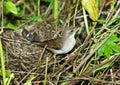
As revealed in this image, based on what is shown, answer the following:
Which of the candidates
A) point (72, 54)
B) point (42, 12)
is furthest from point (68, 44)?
point (42, 12)

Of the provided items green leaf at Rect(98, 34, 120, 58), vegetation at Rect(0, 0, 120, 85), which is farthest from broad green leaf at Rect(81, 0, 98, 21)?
green leaf at Rect(98, 34, 120, 58)

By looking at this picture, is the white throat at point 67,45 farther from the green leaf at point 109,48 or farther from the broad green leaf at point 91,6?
the green leaf at point 109,48

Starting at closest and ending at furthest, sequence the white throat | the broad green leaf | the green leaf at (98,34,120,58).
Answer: the green leaf at (98,34,120,58)
the broad green leaf
the white throat

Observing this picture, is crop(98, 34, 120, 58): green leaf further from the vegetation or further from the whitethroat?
the whitethroat

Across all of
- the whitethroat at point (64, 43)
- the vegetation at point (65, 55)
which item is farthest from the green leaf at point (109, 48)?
the whitethroat at point (64, 43)

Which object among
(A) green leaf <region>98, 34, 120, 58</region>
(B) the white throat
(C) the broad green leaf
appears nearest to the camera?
(A) green leaf <region>98, 34, 120, 58</region>

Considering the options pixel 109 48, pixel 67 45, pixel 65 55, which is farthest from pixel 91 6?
pixel 65 55

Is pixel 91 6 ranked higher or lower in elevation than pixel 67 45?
higher

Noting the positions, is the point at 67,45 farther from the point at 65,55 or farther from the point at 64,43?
the point at 65,55
